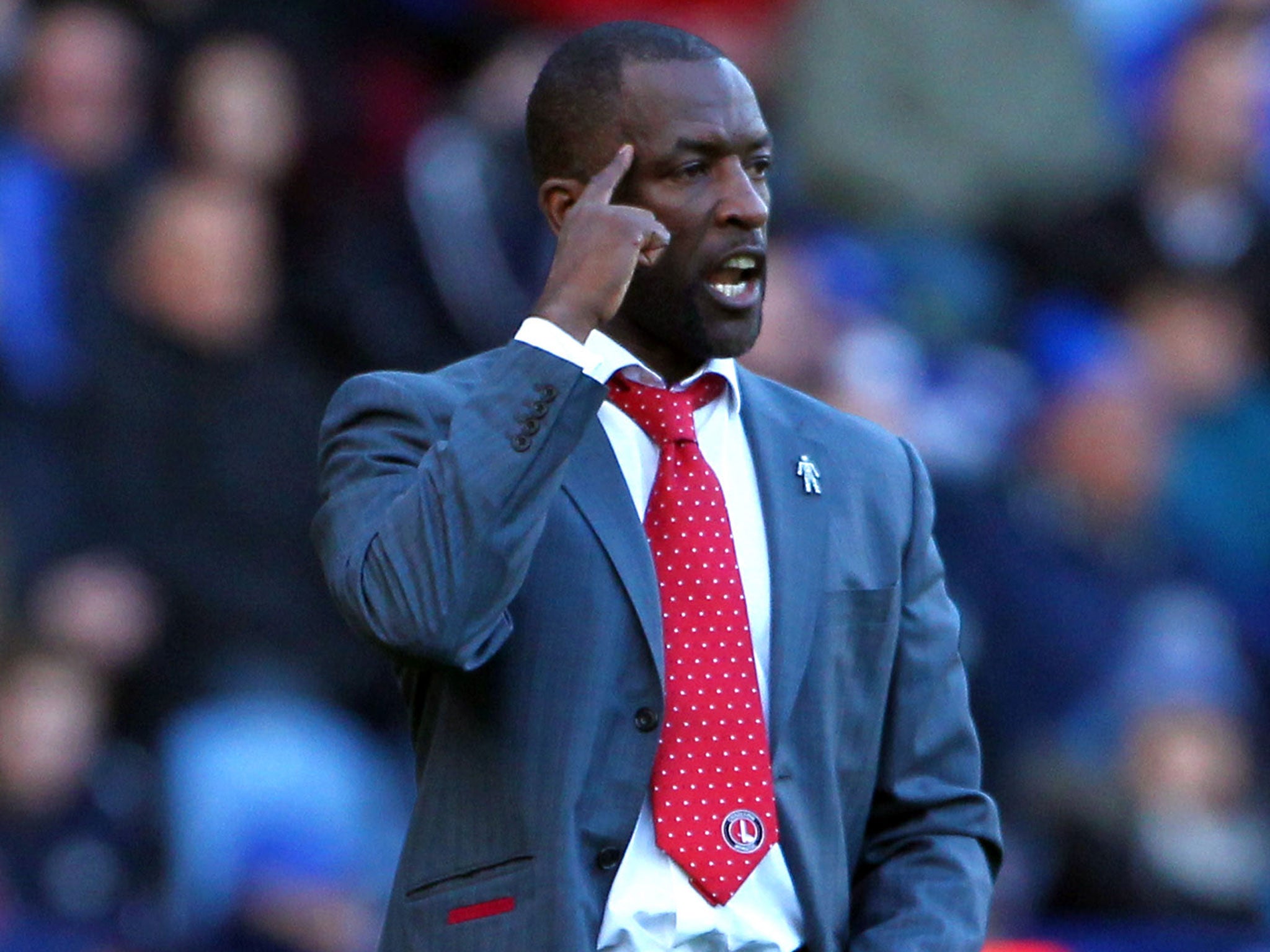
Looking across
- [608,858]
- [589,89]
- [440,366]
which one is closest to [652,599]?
[608,858]

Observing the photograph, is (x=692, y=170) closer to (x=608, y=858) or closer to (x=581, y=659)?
(x=581, y=659)

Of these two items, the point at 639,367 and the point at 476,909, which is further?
the point at 639,367

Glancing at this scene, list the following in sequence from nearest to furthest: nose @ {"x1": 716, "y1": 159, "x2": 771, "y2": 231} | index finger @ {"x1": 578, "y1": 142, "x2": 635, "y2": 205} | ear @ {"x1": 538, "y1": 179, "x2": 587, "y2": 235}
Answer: index finger @ {"x1": 578, "y1": 142, "x2": 635, "y2": 205}, nose @ {"x1": 716, "y1": 159, "x2": 771, "y2": 231}, ear @ {"x1": 538, "y1": 179, "x2": 587, "y2": 235}

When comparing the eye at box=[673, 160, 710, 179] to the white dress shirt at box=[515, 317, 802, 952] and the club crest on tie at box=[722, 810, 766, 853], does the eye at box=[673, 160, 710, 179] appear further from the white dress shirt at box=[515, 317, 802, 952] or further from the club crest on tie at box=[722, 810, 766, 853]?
the club crest on tie at box=[722, 810, 766, 853]

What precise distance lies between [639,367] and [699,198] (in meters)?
0.25

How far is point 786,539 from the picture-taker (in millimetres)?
3232

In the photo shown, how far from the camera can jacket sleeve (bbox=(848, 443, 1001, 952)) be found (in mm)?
3221

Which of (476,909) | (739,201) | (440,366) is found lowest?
(476,909)

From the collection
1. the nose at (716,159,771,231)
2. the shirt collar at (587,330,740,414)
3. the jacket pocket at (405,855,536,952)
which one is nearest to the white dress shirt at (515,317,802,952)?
the shirt collar at (587,330,740,414)

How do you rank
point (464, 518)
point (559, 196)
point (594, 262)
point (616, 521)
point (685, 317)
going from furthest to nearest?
point (559, 196) → point (685, 317) → point (616, 521) → point (594, 262) → point (464, 518)

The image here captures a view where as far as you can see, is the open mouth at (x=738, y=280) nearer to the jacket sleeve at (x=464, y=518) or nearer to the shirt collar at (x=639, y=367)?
the shirt collar at (x=639, y=367)

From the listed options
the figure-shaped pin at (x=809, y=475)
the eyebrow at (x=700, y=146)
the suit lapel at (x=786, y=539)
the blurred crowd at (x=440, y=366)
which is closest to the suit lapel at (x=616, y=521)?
the suit lapel at (x=786, y=539)

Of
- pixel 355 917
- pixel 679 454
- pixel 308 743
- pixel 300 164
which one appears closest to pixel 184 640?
pixel 308 743

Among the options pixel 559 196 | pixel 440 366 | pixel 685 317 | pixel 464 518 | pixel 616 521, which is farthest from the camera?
pixel 440 366
